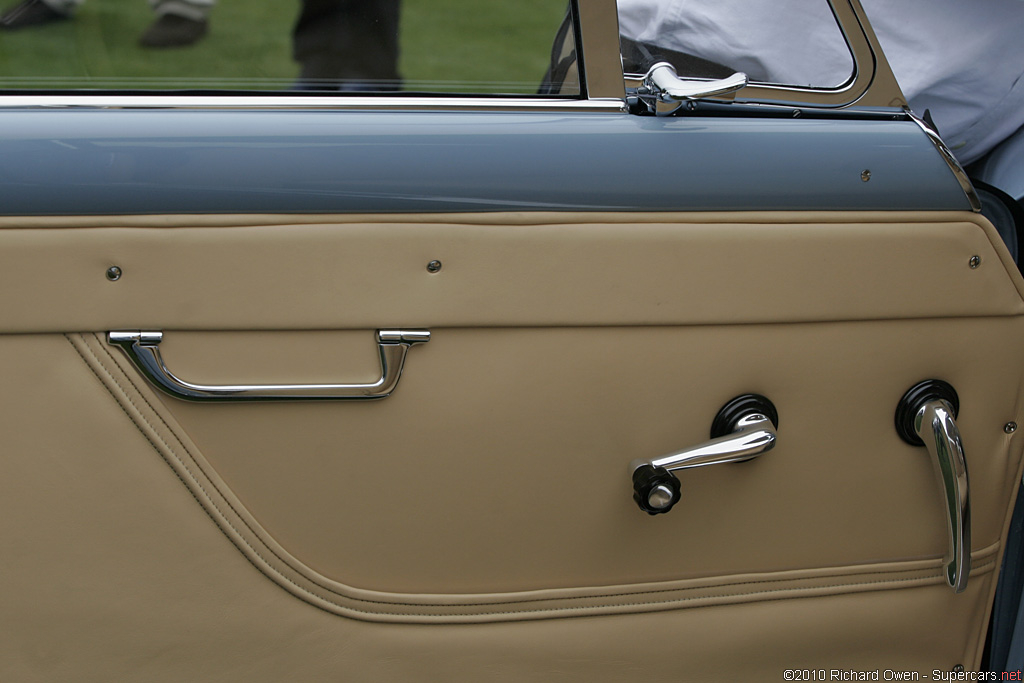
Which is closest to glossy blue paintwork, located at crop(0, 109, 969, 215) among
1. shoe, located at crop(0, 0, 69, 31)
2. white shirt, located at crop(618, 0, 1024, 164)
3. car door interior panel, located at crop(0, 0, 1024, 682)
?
car door interior panel, located at crop(0, 0, 1024, 682)

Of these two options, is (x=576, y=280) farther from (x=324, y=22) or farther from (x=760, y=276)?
(x=324, y=22)

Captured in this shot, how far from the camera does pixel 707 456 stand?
1.05 m

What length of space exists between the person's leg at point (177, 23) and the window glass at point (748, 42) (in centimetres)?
55

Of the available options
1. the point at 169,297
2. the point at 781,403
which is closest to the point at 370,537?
the point at 169,297

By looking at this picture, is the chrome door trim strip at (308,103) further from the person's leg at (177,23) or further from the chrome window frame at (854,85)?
the chrome window frame at (854,85)

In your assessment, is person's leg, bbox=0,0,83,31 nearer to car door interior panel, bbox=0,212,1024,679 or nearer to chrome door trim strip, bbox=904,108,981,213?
car door interior panel, bbox=0,212,1024,679

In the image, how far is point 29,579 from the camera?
101 cm

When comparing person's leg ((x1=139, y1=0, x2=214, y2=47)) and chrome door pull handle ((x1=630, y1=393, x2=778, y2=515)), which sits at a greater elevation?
person's leg ((x1=139, y1=0, x2=214, y2=47))

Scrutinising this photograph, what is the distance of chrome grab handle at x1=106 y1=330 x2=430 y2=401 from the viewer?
0.98 metres

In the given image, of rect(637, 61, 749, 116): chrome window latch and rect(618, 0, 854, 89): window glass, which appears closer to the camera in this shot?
rect(637, 61, 749, 116): chrome window latch

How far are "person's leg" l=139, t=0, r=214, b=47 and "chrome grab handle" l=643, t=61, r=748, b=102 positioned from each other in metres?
0.55

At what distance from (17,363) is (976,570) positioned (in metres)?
1.30

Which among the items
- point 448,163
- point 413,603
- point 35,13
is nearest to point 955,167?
point 448,163

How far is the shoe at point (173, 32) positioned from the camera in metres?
1.01
